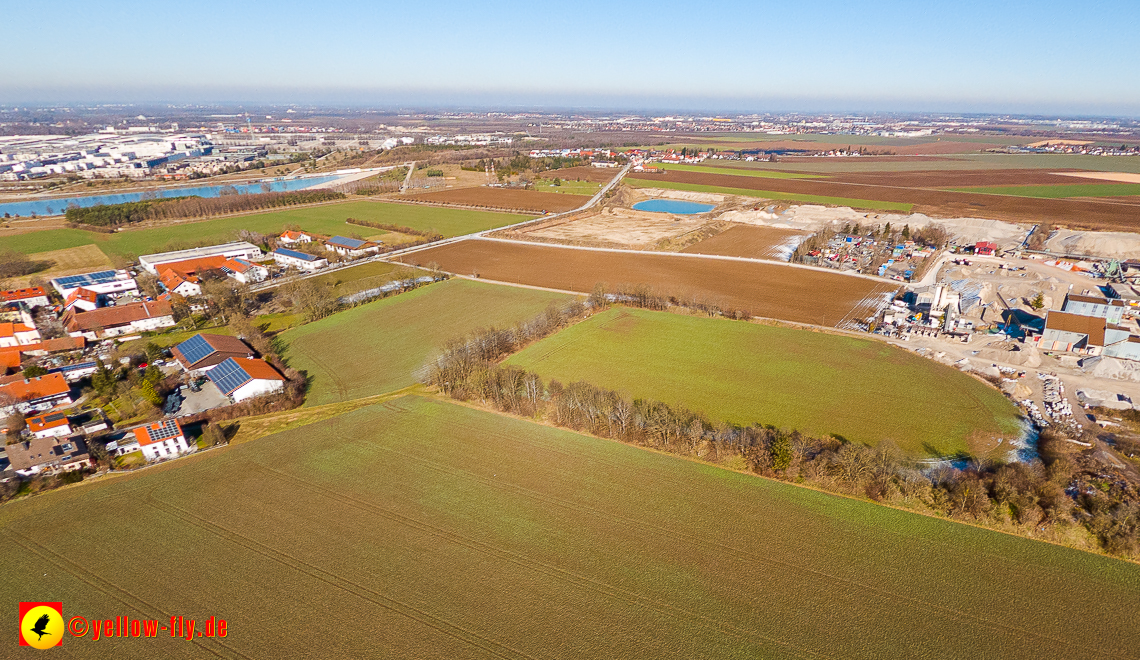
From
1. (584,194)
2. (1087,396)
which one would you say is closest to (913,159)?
(584,194)

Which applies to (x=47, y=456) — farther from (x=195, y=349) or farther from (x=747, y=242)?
(x=747, y=242)

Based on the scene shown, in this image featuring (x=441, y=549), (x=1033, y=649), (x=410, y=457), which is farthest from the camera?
(x=410, y=457)

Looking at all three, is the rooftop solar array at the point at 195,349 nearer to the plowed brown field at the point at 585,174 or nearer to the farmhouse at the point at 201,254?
the farmhouse at the point at 201,254

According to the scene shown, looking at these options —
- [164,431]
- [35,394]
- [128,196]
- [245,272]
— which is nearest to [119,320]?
[35,394]

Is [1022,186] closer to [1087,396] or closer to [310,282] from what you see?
[1087,396]

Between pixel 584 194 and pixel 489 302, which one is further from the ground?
pixel 584 194

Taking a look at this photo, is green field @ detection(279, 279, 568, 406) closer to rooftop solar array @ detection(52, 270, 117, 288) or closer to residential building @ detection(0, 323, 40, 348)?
residential building @ detection(0, 323, 40, 348)
